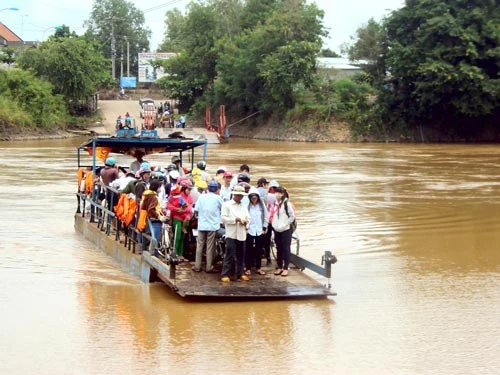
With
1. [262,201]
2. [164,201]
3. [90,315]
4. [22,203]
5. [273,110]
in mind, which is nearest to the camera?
[90,315]

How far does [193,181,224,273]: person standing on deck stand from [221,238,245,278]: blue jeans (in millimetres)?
290

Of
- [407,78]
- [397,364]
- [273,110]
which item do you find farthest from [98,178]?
[273,110]

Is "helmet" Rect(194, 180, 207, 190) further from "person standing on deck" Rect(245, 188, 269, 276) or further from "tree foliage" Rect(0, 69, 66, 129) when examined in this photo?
"tree foliage" Rect(0, 69, 66, 129)

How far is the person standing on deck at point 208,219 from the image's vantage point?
11516 mm

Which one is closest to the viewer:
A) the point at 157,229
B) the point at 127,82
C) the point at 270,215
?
the point at 270,215

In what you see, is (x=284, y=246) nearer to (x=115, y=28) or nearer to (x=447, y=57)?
(x=447, y=57)

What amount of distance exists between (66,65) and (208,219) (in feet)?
178

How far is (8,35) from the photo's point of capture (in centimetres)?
10706

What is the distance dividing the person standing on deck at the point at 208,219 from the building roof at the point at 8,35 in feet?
319

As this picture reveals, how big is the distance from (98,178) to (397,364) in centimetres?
891

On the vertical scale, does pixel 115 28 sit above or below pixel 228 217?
above

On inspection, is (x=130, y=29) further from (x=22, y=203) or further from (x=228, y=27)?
(x=22, y=203)

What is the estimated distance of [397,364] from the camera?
9.02 m

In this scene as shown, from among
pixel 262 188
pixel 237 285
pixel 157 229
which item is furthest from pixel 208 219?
pixel 262 188
